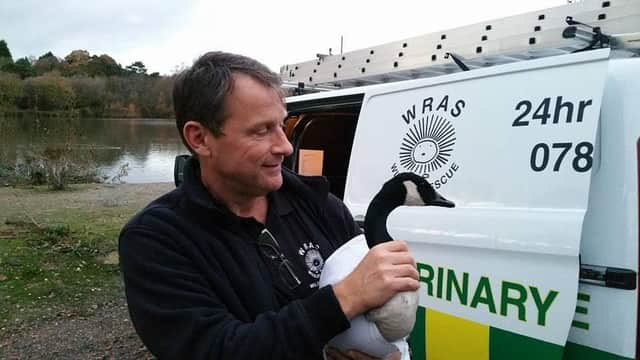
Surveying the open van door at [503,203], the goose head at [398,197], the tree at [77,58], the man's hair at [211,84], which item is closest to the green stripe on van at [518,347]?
the open van door at [503,203]

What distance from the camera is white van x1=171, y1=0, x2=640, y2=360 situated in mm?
1626

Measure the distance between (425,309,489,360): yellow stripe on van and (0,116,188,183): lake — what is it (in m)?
7.80

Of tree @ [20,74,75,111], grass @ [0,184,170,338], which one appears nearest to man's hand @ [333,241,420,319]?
grass @ [0,184,170,338]

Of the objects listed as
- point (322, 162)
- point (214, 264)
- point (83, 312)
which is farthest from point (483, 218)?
point (83, 312)

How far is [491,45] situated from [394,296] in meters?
2.11

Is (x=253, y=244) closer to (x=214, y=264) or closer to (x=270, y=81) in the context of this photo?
(x=214, y=264)

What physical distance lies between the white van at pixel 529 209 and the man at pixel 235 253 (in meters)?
0.89

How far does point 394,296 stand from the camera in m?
0.95

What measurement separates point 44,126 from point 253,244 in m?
15.1

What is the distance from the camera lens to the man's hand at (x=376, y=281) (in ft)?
3.06

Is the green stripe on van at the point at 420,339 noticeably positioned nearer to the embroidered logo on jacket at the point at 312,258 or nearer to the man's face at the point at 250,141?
the embroidered logo on jacket at the point at 312,258

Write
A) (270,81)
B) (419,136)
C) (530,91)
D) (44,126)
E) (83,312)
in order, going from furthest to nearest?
(44,126) < (83,312) < (419,136) < (530,91) < (270,81)

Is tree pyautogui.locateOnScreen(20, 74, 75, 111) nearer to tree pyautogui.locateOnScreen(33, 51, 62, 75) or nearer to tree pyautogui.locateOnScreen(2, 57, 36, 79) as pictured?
tree pyautogui.locateOnScreen(2, 57, 36, 79)

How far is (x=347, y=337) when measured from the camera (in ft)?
3.38
